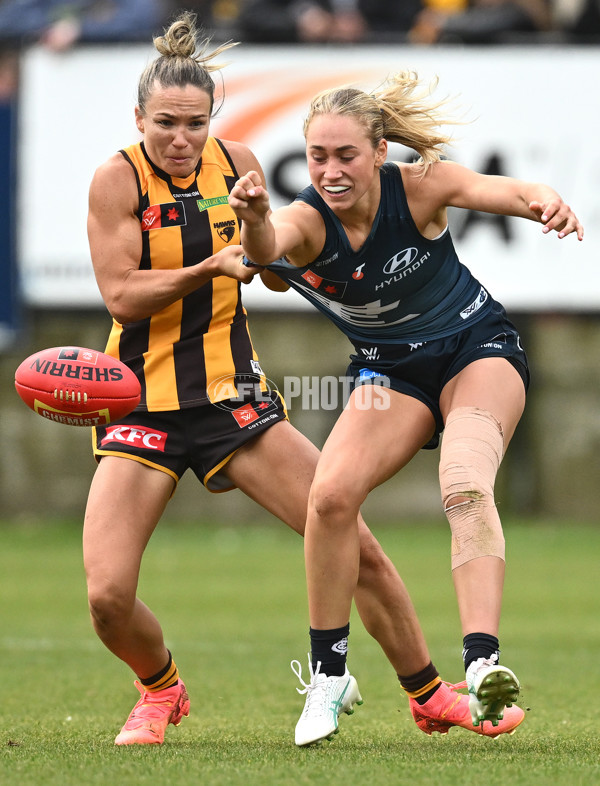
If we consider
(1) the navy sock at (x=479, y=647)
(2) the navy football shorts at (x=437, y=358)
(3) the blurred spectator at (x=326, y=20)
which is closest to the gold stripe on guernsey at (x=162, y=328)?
(2) the navy football shorts at (x=437, y=358)

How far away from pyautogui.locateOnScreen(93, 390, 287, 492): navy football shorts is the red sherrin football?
0.41ft

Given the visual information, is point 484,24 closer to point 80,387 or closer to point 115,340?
point 115,340

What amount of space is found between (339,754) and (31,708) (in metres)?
1.82

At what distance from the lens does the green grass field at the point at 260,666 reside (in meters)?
4.16

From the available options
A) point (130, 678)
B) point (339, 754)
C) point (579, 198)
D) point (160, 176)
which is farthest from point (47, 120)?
point (339, 754)

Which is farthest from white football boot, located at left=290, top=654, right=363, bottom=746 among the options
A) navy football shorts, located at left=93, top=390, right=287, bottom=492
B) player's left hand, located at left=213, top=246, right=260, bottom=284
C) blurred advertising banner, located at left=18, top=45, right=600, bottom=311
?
blurred advertising banner, located at left=18, top=45, right=600, bottom=311

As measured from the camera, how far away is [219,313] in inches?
202

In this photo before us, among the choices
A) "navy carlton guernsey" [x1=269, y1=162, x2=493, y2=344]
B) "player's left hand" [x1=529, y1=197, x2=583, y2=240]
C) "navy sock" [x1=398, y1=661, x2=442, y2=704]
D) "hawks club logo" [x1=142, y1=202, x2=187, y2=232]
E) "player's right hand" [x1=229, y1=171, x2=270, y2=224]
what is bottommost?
"navy sock" [x1=398, y1=661, x2=442, y2=704]

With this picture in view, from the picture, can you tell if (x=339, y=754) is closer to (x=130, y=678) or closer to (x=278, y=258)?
(x=278, y=258)

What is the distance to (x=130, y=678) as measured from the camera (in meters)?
6.93

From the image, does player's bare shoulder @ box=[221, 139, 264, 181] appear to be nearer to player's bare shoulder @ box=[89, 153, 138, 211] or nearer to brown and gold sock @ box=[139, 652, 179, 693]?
player's bare shoulder @ box=[89, 153, 138, 211]

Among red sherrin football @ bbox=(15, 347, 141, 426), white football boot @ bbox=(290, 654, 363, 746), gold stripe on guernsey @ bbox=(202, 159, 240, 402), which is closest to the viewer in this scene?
white football boot @ bbox=(290, 654, 363, 746)

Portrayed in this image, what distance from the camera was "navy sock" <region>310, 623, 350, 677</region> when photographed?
464 cm

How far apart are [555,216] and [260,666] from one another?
3.80m
